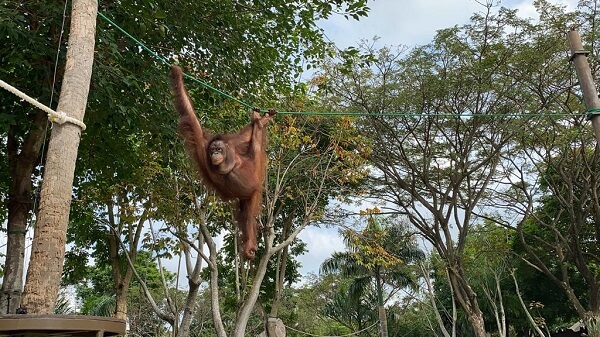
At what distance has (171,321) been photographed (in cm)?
1113

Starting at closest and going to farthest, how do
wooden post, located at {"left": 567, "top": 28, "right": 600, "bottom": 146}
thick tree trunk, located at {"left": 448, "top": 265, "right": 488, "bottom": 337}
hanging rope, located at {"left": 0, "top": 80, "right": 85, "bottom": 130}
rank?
hanging rope, located at {"left": 0, "top": 80, "right": 85, "bottom": 130}, wooden post, located at {"left": 567, "top": 28, "right": 600, "bottom": 146}, thick tree trunk, located at {"left": 448, "top": 265, "right": 488, "bottom": 337}

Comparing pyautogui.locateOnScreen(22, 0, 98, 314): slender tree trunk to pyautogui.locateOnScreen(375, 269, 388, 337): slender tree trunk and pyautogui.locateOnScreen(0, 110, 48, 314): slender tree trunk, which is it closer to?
pyautogui.locateOnScreen(0, 110, 48, 314): slender tree trunk

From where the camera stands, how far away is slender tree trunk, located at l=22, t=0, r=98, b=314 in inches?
107

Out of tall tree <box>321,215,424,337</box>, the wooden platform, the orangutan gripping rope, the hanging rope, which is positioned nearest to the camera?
the wooden platform

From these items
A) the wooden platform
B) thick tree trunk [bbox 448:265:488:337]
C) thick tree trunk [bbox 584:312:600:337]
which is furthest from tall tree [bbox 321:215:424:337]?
the wooden platform

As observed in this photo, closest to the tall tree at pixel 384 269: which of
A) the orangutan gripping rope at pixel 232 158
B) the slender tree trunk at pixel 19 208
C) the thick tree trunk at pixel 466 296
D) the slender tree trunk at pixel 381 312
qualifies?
the slender tree trunk at pixel 381 312

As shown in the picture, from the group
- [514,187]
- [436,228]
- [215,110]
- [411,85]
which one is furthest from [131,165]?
[514,187]

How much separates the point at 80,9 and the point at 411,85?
10838mm

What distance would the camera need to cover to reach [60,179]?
2918mm

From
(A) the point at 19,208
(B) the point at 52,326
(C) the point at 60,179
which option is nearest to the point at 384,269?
(A) the point at 19,208

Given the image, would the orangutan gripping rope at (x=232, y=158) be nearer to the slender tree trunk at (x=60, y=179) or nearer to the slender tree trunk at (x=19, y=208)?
the slender tree trunk at (x=60, y=179)

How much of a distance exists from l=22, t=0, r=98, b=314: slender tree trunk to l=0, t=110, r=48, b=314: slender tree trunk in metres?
3.64

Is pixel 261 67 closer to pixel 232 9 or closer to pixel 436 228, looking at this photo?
pixel 232 9

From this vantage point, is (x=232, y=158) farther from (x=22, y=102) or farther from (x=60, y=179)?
(x=22, y=102)
